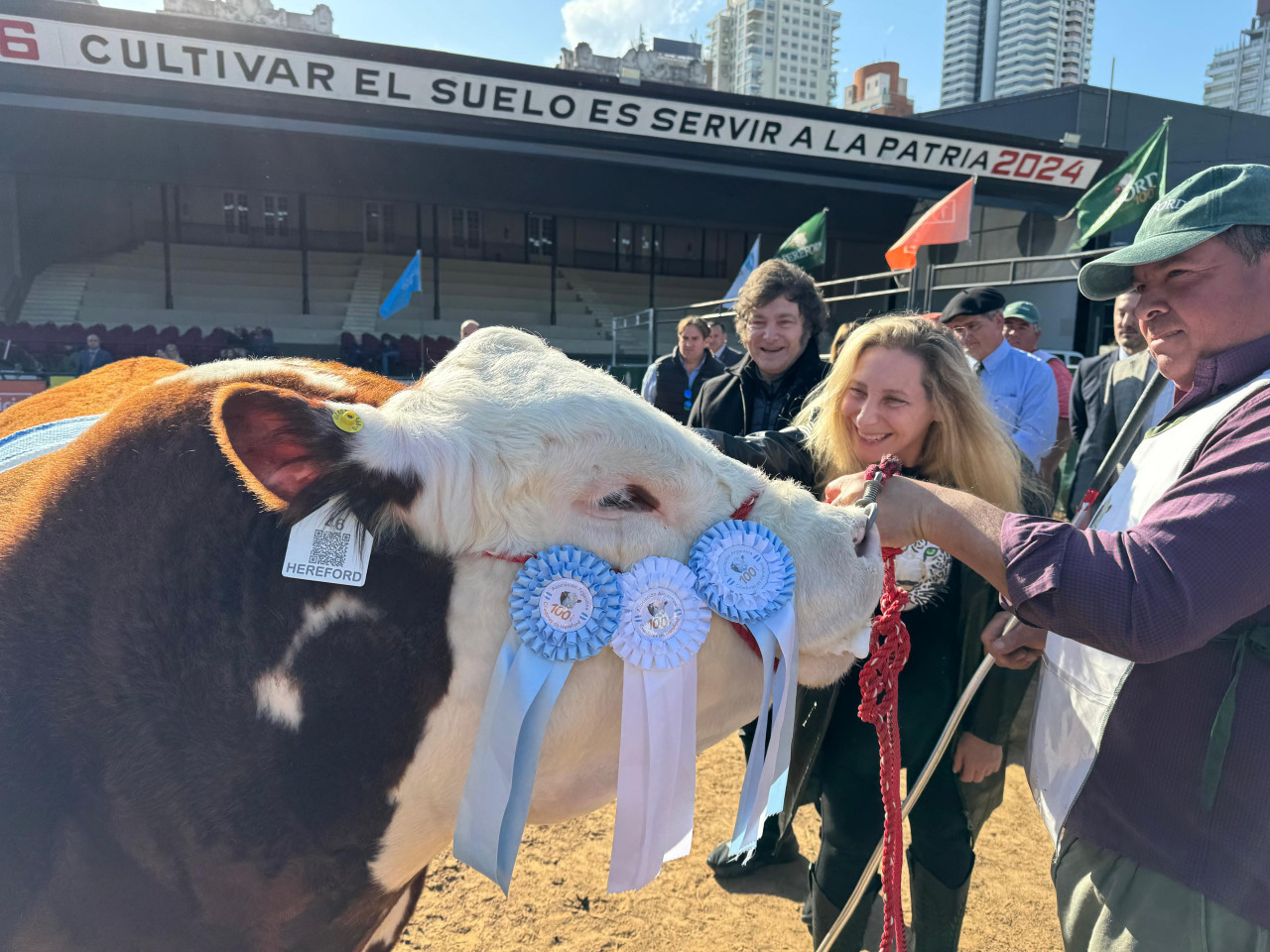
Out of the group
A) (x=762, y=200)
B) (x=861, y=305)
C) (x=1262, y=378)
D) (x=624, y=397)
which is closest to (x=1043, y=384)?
(x=1262, y=378)

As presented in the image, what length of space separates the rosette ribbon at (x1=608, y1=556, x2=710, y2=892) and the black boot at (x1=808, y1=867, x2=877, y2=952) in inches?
40.2

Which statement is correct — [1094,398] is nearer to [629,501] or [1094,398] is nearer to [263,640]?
[629,501]

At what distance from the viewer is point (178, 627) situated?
1.19 meters

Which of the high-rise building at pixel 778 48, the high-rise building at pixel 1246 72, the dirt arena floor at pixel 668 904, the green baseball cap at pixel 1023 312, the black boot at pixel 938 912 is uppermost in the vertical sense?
the high-rise building at pixel 778 48

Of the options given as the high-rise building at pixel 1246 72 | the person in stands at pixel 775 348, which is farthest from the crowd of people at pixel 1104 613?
the high-rise building at pixel 1246 72

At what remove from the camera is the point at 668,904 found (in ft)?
9.80

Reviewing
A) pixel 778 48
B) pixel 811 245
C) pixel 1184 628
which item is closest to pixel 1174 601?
pixel 1184 628

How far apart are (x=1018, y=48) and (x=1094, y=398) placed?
7613 centimetres

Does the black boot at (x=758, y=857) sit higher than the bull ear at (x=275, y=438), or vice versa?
the bull ear at (x=275, y=438)

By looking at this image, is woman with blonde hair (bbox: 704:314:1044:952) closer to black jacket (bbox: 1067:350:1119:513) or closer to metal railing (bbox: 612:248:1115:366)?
metal railing (bbox: 612:248:1115:366)

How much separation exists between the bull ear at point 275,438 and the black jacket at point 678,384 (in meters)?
5.71

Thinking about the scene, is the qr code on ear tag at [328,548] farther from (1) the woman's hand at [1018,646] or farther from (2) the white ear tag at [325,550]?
(1) the woman's hand at [1018,646]

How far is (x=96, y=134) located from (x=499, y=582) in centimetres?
2030

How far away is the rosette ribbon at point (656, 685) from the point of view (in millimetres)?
1348
